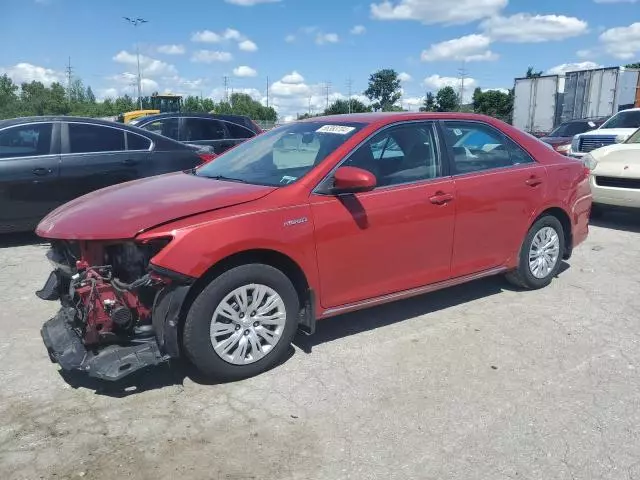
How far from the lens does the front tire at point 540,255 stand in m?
5.11

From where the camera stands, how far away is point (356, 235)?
387 centimetres

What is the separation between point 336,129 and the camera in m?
4.29

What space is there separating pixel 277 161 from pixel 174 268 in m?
1.50

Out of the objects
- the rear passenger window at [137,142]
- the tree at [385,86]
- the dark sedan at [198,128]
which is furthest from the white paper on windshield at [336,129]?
the tree at [385,86]

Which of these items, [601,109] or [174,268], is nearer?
[174,268]

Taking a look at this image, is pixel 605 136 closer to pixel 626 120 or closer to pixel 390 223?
pixel 626 120

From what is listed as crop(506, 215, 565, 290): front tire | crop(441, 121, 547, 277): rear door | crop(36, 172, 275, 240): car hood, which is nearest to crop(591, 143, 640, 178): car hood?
crop(506, 215, 565, 290): front tire

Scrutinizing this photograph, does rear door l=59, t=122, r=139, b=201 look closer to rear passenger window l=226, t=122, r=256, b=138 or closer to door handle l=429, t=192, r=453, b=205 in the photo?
rear passenger window l=226, t=122, r=256, b=138

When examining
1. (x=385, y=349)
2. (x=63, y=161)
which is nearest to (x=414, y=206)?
(x=385, y=349)

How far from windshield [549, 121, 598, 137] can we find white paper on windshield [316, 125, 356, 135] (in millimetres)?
12956

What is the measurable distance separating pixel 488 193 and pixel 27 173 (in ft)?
17.5

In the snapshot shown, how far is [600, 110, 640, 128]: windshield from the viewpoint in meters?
12.8

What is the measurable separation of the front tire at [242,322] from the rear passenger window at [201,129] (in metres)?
8.26

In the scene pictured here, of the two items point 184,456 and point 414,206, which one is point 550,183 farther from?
point 184,456
